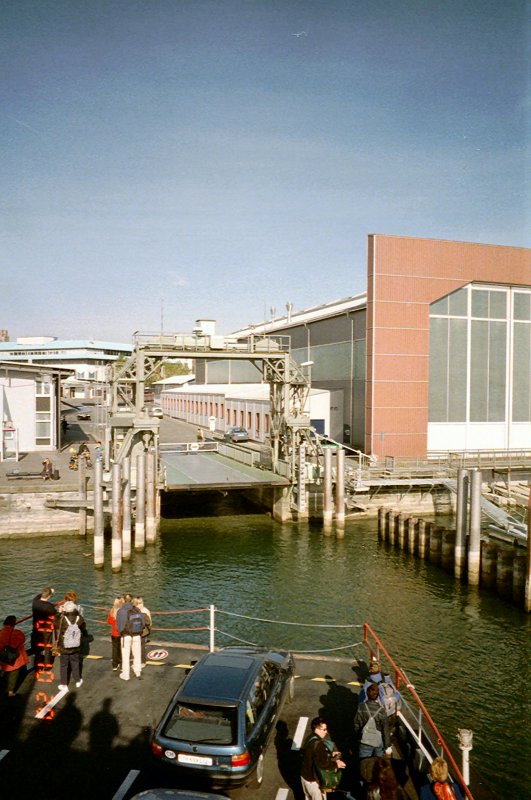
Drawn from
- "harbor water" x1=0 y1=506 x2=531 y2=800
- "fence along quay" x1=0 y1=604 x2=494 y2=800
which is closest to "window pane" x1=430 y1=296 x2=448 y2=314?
"harbor water" x1=0 y1=506 x2=531 y2=800

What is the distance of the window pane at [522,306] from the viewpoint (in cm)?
4447

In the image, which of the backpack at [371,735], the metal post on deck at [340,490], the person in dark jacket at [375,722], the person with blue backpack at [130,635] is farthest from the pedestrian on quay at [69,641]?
the metal post on deck at [340,490]

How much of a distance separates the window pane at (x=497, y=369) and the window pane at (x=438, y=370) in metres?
3.71

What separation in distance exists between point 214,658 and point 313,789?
3.17 metres

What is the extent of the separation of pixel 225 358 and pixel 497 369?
20194mm

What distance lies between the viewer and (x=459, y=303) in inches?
1688

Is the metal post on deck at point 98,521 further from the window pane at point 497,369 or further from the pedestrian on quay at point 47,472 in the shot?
the window pane at point 497,369

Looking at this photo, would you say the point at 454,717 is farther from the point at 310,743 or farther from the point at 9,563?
the point at 9,563

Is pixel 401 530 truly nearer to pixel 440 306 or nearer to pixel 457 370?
pixel 457 370

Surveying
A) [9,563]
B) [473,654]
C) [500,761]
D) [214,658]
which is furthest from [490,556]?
[9,563]

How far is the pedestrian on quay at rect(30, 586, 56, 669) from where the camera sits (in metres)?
13.3

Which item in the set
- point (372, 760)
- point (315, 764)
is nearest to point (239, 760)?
point (315, 764)

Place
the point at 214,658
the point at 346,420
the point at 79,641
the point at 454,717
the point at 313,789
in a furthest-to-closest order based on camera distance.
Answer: the point at 346,420, the point at 454,717, the point at 79,641, the point at 214,658, the point at 313,789

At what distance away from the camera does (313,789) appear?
867 cm
